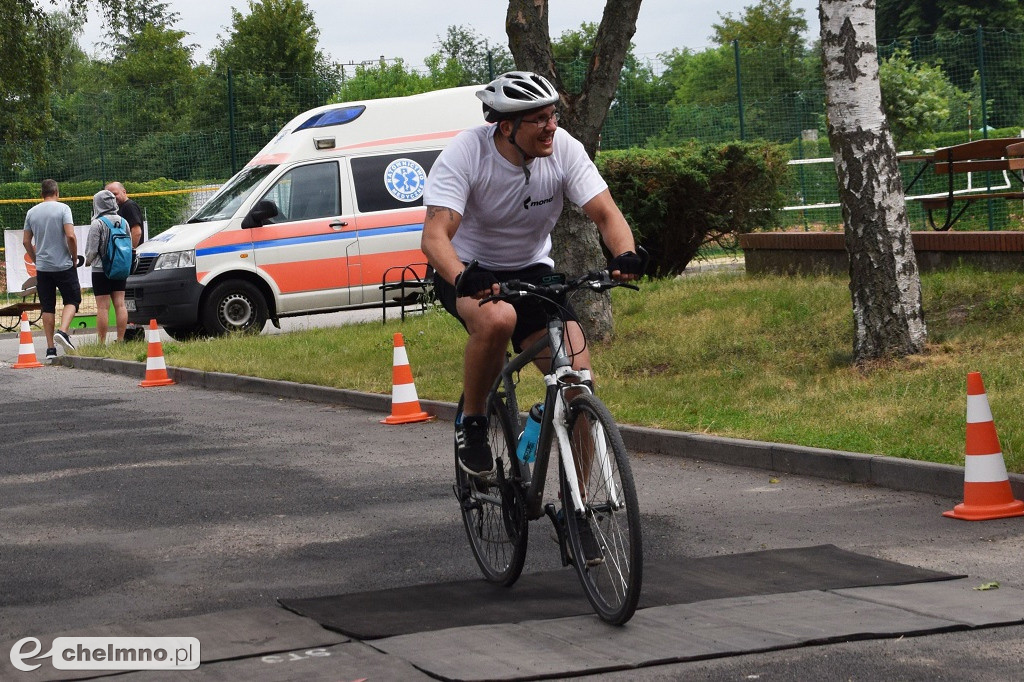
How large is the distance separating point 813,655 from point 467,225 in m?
2.15

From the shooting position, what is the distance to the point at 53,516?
25.5 feet

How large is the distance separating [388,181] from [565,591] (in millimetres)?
13603

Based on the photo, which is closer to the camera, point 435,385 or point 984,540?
point 984,540

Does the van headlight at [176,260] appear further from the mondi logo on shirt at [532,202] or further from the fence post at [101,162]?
the fence post at [101,162]

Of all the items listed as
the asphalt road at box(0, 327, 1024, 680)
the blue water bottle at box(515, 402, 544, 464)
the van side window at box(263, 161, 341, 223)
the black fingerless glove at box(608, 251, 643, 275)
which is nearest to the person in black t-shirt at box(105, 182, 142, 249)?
the van side window at box(263, 161, 341, 223)

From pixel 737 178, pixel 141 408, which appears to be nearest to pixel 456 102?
pixel 737 178

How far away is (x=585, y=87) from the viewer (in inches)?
519

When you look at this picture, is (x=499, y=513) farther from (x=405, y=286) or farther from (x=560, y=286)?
(x=405, y=286)

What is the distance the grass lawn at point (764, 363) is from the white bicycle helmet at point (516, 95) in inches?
125

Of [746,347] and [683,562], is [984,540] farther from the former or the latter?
[746,347]

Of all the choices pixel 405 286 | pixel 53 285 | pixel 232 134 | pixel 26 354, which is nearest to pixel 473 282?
pixel 405 286

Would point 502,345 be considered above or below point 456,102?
below

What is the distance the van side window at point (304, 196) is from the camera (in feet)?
60.6

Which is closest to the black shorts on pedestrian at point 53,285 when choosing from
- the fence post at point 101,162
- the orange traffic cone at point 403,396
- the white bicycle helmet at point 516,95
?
the orange traffic cone at point 403,396
